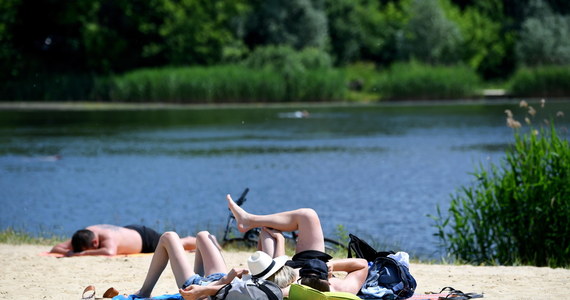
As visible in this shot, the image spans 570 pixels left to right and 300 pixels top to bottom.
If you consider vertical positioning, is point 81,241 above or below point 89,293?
below

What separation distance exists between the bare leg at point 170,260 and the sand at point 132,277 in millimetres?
702

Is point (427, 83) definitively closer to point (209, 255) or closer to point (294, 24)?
point (294, 24)

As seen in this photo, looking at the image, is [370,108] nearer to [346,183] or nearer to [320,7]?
[320,7]

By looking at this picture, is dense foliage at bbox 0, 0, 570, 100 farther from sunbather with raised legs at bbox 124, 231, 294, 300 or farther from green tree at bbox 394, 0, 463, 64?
sunbather with raised legs at bbox 124, 231, 294, 300

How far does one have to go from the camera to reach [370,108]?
45.7 meters

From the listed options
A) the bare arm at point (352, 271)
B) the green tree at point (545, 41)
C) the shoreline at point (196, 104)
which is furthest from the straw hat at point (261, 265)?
the green tree at point (545, 41)

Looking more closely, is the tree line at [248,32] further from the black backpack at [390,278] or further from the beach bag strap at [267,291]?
the beach bag strap at [267,291]

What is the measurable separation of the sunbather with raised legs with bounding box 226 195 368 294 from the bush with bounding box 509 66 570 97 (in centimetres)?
4012

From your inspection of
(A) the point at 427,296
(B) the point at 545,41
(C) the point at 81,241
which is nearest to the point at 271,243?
(A) the point at 427,296

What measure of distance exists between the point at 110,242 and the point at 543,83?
1517 inches

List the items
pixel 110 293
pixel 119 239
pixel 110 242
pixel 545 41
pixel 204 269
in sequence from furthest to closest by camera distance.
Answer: pixel 545 41 < pixel 119 239 < pixel 110 242 < pixel 110 293 < pixel 204 269

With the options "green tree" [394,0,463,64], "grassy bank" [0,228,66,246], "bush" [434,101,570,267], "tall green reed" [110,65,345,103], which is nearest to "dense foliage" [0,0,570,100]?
"green tree" [394,0,463,64]

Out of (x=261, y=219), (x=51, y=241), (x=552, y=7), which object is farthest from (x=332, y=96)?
(x=261, y=219)

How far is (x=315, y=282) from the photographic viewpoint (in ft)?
22.9
